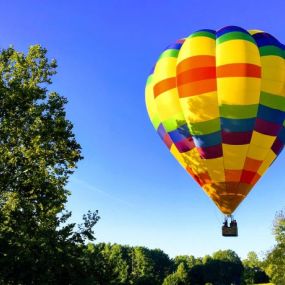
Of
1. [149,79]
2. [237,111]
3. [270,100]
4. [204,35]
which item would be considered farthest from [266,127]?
[149,79]

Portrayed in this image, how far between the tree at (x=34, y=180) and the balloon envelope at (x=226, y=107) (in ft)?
24.5

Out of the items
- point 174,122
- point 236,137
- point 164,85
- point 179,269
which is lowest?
point 236,137

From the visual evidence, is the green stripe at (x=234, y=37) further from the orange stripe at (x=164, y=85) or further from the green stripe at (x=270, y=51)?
the orange stripe at (x=164, y=85)

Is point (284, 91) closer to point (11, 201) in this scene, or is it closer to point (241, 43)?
point (241, 43)

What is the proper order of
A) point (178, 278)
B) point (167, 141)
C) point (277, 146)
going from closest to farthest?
point (277, 146)
point (167, 141)
point (178, 278)

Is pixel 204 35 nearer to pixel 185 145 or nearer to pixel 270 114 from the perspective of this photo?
pixel 270 114

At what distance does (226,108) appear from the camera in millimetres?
25859

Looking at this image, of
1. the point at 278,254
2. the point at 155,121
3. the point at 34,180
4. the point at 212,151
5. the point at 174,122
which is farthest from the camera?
the point at 278,254

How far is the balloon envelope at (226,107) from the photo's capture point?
1020 inches

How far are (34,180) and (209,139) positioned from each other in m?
10.7

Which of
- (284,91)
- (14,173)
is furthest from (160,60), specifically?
(14,173)

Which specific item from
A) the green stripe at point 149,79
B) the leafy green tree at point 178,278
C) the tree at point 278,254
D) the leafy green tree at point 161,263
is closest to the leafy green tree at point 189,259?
the leafy green tree at point 161,263

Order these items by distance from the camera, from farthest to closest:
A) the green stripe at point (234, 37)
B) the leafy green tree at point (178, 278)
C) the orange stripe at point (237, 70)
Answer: the leafy green tree at point (178, 278)
the green stripe at point (234, 37)
the orange stripe at point (237, 70)

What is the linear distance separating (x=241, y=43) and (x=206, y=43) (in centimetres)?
206
